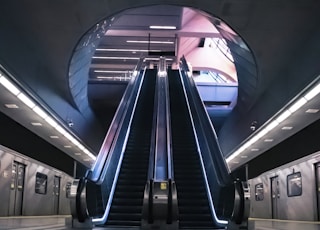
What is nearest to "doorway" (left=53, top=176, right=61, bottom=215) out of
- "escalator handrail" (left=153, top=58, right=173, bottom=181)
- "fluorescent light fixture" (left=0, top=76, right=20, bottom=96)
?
"escalator handrail" (left=153, top=58, right=173, bottom=181)

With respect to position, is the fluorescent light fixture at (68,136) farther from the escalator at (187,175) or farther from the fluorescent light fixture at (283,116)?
the fluorescent light fixture at (283,116)

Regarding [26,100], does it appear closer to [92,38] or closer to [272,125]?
[92,38]

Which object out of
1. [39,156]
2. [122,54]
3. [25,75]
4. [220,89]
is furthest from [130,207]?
[122,54]

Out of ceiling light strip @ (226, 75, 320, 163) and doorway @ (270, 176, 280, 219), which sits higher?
ceiling light strip @ (226, 75, 320, 163)

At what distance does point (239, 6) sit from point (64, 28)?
432cm

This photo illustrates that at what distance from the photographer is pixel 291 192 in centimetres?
1455

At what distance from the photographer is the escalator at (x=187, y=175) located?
342 inches

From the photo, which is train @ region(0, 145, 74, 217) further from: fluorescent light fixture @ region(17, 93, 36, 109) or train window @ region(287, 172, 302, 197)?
train window @ region(287, 172, 302, 197)

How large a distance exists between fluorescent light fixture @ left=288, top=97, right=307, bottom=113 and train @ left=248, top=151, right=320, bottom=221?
1.83 meters

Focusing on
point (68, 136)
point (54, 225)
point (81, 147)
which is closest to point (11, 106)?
point (68, 136)

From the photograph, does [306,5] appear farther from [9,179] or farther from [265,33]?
[9,179]

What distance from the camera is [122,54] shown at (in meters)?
30.6

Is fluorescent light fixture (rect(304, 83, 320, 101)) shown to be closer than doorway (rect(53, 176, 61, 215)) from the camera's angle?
Yes

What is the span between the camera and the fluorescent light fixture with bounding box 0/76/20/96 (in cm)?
964
